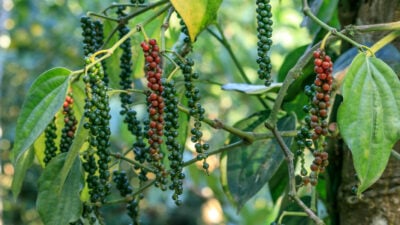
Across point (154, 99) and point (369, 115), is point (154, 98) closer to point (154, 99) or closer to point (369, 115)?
point (154, 99)

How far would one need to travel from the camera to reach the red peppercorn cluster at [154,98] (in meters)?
0.59

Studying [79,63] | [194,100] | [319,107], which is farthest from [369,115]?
[79,63]

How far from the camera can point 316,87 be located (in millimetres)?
562

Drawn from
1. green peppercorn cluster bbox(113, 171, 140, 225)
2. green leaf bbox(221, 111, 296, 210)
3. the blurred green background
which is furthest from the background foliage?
green peppercorn cluster bbox(113, 171, 140, 225)

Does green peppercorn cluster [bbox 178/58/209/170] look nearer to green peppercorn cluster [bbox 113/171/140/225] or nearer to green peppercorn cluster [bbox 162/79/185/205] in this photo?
green peppercorn cluster [bbox 162/79/185/205]

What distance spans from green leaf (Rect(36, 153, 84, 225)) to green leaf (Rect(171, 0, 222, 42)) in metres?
0.18

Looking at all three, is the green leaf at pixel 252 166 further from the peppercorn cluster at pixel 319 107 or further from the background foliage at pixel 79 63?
the background foliage at pixel 79 63

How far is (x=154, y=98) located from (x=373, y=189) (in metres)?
0.26

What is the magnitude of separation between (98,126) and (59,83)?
2.6 inches

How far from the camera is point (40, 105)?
2.05 ft

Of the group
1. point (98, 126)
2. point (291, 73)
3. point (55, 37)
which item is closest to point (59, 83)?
point (98, 126)

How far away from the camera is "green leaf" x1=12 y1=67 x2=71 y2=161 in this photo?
1.99 ft

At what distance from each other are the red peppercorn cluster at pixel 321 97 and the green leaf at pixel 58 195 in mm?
228

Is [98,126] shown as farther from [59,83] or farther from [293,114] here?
[293,114]
